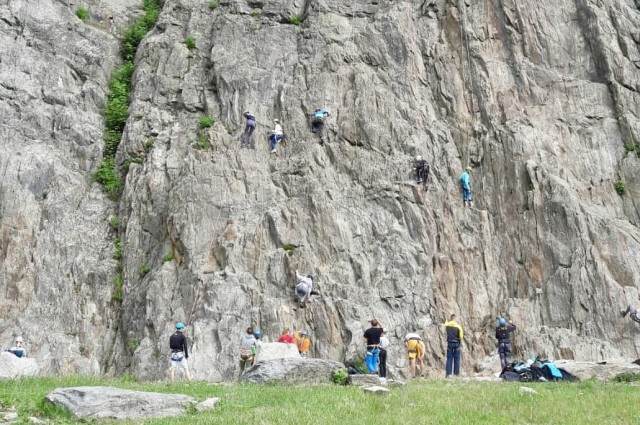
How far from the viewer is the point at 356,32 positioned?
124 feet

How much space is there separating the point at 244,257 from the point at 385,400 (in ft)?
50.7

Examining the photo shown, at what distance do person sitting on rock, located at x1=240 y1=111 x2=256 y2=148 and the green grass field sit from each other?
17.9 meters

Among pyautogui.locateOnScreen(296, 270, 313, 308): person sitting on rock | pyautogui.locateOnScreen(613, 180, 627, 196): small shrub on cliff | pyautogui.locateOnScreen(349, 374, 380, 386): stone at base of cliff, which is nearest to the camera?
pyautogui.locateOnScreen(349, 374, 380, 386): stone at base of cliff

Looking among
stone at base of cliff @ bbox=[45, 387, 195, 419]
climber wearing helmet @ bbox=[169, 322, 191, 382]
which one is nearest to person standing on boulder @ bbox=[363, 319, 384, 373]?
climber wearing helmet @ bbox=[169, 322, 191, 382]

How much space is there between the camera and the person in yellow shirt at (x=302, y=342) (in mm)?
25469

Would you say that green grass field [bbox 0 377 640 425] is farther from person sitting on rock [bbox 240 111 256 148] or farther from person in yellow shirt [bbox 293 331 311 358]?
person sitting on rock [bbox 240 111 256 148]

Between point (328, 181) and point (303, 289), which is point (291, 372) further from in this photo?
point (328, 181)

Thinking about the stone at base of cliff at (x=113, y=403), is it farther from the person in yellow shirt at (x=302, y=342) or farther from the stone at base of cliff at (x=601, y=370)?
the person in yellow shirt at (x=302, y=342)

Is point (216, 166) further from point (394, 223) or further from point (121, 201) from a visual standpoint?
point (394, 223)

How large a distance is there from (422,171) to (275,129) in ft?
23.3

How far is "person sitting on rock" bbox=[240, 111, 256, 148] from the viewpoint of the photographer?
33188 millimetres

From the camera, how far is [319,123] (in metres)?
33.6

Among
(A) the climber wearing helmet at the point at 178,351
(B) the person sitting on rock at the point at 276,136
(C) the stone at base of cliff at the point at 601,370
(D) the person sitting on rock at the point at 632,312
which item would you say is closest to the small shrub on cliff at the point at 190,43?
(B) the person sitting on rock at the point at 276,136

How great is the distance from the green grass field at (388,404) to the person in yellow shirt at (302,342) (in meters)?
8.80
